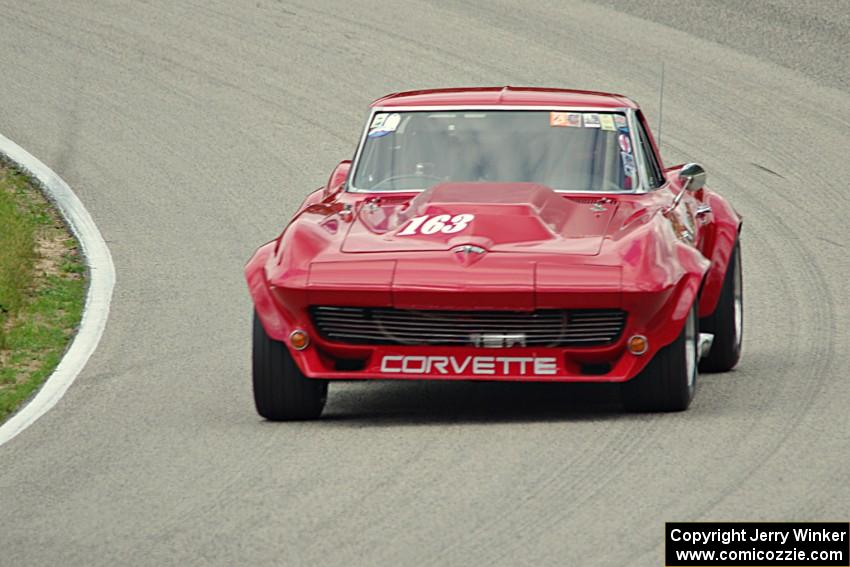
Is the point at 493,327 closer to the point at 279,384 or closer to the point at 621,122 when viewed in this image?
the point at 279,384

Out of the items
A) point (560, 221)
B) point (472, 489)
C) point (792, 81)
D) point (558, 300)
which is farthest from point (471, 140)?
point (792, 81)

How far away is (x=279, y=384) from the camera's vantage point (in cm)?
761

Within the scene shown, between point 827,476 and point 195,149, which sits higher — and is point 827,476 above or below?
above

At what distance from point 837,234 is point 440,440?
6.30 meters

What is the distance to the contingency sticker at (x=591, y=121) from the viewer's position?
29.1 feet

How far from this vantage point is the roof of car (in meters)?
9.02

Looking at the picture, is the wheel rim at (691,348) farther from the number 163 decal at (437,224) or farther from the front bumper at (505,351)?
the number 163 decal at (437,224)

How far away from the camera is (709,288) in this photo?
28.6 feet

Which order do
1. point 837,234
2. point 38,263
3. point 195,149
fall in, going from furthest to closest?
point 195,149 < point 837,234 < point 38,263

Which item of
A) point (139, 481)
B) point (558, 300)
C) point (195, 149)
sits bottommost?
point (195, 149)

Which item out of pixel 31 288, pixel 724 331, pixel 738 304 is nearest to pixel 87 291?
pixel 31 288

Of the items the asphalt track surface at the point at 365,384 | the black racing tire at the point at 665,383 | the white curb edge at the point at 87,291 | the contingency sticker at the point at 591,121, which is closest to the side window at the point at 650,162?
the contingency sticker at the point at 591,121

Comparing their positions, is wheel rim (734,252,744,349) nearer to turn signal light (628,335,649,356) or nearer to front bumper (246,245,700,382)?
front bumper (246,245,700,382)

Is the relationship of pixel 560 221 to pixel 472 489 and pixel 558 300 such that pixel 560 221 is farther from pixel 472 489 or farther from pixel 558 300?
pixel 472 489
